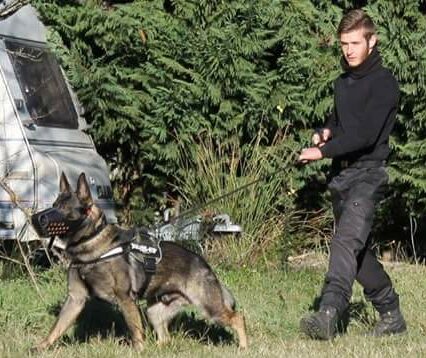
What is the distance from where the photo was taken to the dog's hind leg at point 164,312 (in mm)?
7172

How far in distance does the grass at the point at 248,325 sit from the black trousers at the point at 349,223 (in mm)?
357

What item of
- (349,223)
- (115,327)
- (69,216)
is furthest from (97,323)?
(349,223)

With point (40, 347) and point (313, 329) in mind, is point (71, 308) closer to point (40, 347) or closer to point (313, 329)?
point (40, 347)

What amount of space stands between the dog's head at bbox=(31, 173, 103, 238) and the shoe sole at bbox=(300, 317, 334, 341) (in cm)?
150

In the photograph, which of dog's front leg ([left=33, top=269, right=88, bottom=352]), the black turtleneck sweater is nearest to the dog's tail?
dog's front leg ([left=33, top=269, right=88, bottom=352])

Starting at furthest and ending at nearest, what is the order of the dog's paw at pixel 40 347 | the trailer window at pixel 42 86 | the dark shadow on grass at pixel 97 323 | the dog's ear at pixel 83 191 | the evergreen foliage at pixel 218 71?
the evergreen foliage at pixel 218 71 < the trailer window at pixel 42 86 < the dark shadow on grass at pixel 97 323 < the dog's ear at pixel 83 191 < the dog's paw at pixel 40 347

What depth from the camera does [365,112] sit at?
693 cm

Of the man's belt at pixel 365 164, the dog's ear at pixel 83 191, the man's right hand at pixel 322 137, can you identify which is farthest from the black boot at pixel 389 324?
the dog's ear at pixel 83 191

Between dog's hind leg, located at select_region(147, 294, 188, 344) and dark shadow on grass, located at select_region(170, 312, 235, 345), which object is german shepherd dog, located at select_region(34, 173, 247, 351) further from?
dark shadow on grass, located at select_region(170, 312, 235, 345)

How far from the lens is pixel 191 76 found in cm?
1070

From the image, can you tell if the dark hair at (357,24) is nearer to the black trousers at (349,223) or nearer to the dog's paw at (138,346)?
the black trousers at (349,223)

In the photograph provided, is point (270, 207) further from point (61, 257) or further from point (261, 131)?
point (61, 257)

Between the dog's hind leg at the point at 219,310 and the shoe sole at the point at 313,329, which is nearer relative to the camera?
the shoe sole at the point at 313,329

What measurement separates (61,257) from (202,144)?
224cm
